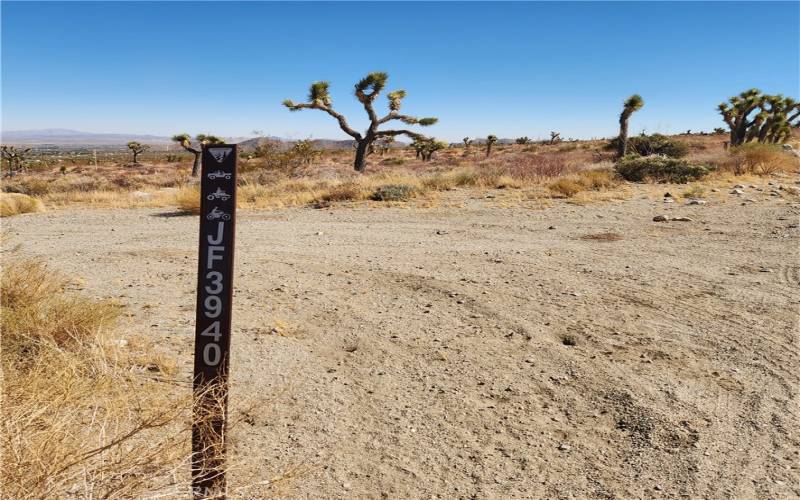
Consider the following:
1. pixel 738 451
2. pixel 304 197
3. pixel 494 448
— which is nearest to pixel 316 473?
pixel 494 448

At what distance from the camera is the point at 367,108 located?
2095 centimetres

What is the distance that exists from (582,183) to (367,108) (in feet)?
32.2

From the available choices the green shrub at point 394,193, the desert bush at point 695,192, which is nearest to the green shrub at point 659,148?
the desert bush at point 695,192

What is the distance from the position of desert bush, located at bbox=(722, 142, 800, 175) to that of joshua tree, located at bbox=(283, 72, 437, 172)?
1083 centimetres

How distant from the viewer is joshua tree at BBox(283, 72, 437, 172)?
20531mm

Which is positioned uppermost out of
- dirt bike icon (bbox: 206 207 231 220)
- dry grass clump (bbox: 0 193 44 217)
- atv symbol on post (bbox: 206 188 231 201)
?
atv symbol on post (bbox: 206 188 231 201)

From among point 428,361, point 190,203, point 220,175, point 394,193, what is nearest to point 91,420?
point 220,175

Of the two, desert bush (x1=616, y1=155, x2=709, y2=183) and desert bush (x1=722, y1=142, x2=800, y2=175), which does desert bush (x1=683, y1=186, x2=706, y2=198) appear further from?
desert bush (x1=722, y1=142, x2=800, y2=175)

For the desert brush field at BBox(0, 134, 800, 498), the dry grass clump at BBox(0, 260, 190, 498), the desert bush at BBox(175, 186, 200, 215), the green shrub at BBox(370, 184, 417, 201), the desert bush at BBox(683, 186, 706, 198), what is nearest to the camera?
the dry grass clump at BBox(0, 260, 190, 498)

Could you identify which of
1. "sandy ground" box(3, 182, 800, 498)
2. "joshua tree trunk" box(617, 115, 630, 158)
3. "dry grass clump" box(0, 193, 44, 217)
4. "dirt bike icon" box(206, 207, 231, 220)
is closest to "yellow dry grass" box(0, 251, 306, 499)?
"sandy ground" box(3, 182, 800, 498)

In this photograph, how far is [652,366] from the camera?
423 centimetres

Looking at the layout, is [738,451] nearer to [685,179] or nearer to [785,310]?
[785,310]

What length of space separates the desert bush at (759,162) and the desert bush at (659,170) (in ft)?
5.56

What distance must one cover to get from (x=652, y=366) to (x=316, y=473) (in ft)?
9.18
